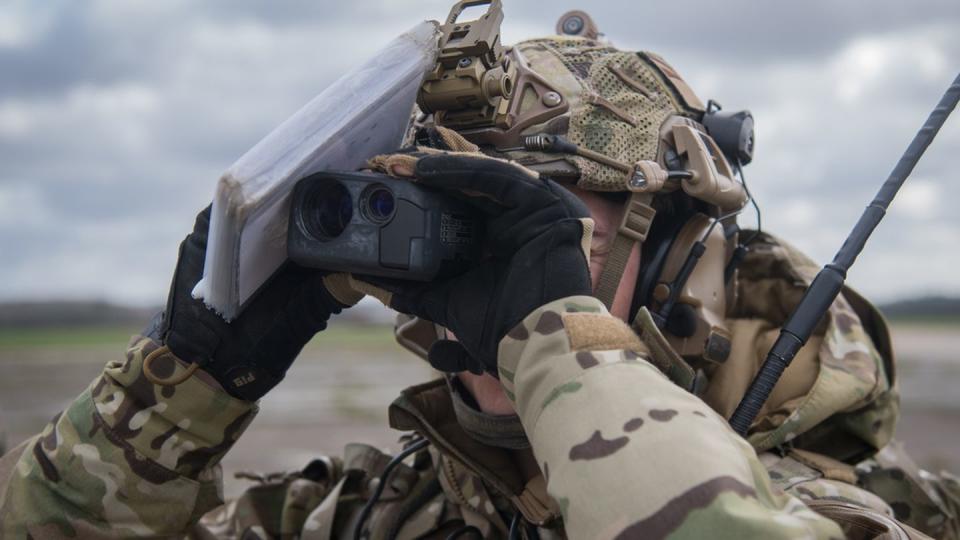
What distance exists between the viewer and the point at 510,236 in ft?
7.24

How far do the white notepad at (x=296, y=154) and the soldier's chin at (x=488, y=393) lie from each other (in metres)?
0.75

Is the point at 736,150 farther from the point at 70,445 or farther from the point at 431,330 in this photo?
the point at 70,445

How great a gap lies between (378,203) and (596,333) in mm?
539

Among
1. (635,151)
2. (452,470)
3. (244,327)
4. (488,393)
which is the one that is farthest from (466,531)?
(635,151)

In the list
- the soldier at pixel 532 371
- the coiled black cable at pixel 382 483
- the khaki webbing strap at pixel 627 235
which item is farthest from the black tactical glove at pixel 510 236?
the coiled black cable at pixel 382 483

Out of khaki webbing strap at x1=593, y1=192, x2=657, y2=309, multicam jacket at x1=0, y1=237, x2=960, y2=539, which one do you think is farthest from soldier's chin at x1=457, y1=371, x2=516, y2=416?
khaki webbing strap at x1=593, y1=192, x2=657, y2=309

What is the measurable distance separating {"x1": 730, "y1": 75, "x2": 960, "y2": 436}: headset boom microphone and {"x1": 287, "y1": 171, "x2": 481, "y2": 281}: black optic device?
0.79 metres

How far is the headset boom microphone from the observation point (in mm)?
2541

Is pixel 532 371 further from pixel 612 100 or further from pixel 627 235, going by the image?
pixel 612 100

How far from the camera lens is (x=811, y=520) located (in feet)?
5.98

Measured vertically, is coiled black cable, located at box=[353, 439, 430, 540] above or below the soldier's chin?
below

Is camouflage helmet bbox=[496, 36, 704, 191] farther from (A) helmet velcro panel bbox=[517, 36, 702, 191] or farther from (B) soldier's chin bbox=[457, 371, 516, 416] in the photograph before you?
(B) soldier's chin bbox=[457, 371, 516, 416]

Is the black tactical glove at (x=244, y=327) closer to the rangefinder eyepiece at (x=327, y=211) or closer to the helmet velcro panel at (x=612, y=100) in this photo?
the rangefinder eyepiece at (x=327, y=211)

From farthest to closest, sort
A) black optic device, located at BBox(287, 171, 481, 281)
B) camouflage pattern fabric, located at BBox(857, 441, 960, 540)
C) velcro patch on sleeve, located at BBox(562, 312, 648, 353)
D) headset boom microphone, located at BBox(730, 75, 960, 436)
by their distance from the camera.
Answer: camouflage pattern fabric, located at BBox(857, 441, 960, 540) < headset boom microphone, located at BBox(730, 75, 960, 436) < black optic device, located at BBox(287, 171, 481, 281) < velcro patch on sleeve, located at BBox(562, 312, 648, 353)
